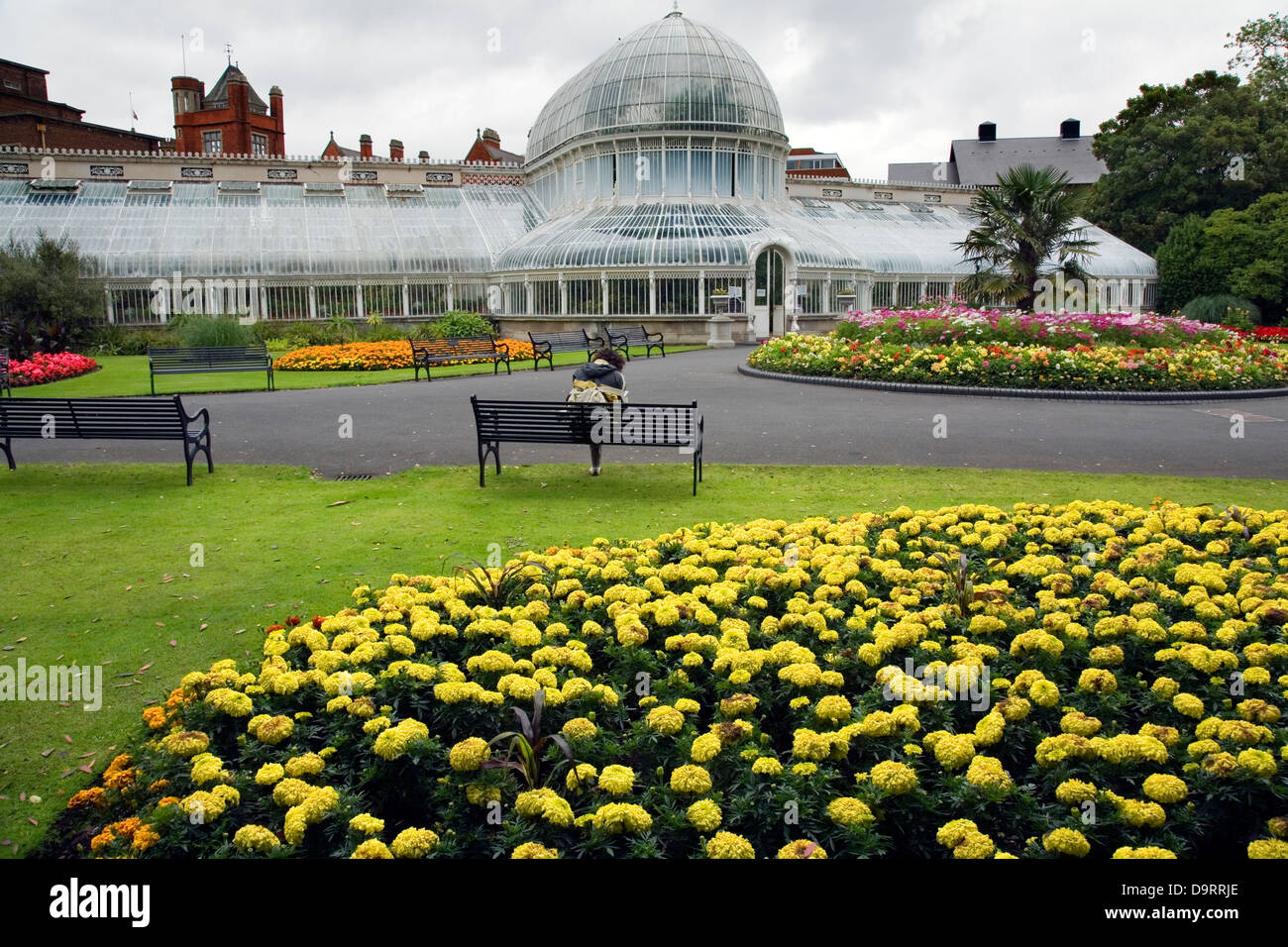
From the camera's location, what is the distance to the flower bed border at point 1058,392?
17.1 meters

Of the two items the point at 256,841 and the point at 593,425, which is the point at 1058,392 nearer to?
the point at 593,425

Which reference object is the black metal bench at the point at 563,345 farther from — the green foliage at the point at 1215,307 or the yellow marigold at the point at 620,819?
the green foliage at the point at 1215,307

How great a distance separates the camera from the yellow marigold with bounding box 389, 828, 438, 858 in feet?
11.3

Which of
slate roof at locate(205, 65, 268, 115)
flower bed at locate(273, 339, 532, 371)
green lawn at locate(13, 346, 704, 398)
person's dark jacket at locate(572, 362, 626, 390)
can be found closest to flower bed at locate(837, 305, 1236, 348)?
green lawn at locate(13, 346, 704, 398)

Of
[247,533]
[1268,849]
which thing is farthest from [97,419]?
[1268,849]

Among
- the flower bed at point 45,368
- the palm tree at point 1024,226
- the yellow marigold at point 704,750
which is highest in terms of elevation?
the palm tree at point 1024,226

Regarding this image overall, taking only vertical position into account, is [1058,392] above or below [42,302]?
below

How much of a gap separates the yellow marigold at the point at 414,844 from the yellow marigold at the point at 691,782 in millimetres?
970

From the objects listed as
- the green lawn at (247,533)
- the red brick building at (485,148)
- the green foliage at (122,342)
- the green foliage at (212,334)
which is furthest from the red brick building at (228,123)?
the green lawn at (247,533)

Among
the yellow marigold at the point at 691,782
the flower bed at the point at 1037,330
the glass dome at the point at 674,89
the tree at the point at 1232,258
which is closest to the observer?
the yellow marigold at the point at 691,782

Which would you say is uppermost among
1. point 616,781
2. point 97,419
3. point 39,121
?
point 39,121

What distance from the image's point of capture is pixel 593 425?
9.91 m

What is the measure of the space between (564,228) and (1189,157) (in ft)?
95.6
